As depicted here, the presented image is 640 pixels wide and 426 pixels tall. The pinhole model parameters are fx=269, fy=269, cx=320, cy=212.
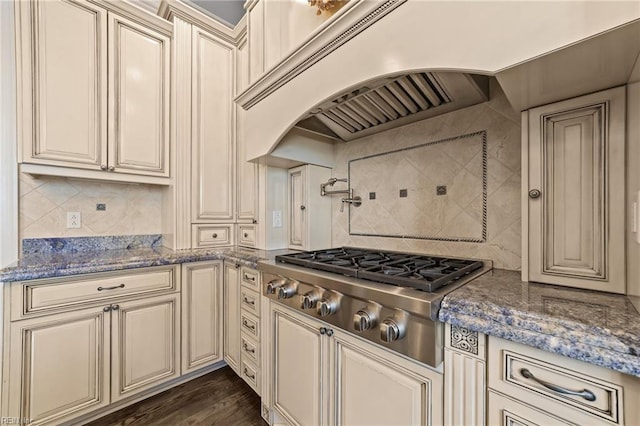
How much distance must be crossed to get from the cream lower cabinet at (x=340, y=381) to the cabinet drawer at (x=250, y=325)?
264mm

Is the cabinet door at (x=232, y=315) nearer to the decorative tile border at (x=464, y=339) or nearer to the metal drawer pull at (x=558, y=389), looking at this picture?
the decorative tile border at (x=464, y=339)

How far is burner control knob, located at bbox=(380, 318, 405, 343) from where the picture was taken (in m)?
0.81

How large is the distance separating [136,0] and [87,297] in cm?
244

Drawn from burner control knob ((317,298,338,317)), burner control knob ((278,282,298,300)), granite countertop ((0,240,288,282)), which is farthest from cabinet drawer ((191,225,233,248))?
burner control knob ((317,298,338,317))

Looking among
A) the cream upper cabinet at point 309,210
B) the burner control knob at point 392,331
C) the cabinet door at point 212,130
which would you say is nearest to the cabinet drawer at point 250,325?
the cream upper cabinet at point 309,210

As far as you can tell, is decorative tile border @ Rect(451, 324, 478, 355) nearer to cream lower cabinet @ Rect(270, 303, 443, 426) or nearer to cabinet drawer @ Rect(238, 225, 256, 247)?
cream lower cabinet @ Rect(270, 303, 443, 426)

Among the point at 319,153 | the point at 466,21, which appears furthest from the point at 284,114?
the point at 466,21

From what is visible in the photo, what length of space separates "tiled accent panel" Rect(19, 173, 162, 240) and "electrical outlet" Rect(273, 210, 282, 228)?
1076 millimetres

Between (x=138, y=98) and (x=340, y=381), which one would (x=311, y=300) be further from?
(x=138, y=98)

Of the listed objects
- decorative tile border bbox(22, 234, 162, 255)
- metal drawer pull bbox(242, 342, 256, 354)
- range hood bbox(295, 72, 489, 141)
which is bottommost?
metal drawer pull bbox(242, 342, 256, 354)

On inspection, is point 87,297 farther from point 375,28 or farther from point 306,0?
point 306,0

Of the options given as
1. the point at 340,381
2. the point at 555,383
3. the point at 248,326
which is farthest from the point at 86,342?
the point at 555,383

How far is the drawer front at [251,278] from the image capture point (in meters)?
1.64

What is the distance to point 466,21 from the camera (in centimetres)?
80
